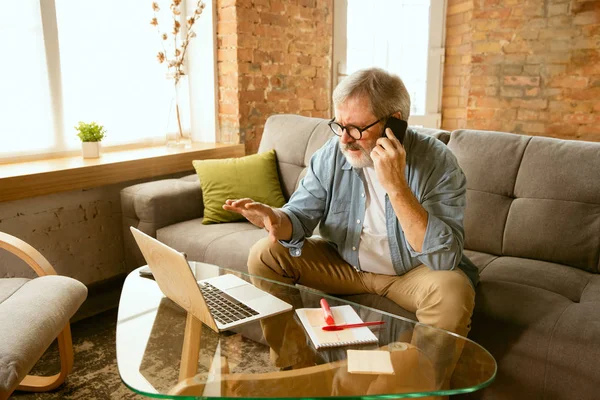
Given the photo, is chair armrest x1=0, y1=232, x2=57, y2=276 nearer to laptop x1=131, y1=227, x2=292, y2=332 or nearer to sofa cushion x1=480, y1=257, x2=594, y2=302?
laptop x1=131, y1=227, x2=292, y2=332

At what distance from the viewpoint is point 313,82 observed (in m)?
3.91

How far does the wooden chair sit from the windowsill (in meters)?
0.51

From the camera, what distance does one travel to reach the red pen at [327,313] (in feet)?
4.64

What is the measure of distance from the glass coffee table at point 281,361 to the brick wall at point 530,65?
310 cm

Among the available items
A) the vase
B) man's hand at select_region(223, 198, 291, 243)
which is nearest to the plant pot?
the vase

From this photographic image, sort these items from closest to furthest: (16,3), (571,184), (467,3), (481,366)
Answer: (481,366) < (571,184) < (16,3) < (467,3)

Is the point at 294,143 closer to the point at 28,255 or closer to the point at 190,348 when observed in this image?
the point at 28,255

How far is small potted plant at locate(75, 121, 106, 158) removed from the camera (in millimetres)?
2855

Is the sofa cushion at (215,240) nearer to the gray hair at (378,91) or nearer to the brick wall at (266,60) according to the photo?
the gray hair at (378,91)

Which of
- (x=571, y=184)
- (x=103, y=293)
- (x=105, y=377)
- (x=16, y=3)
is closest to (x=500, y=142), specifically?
(x=571, y=184)

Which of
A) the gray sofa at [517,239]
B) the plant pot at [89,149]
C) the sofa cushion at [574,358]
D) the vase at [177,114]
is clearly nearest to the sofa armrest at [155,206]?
the gray sofa at [517,239]

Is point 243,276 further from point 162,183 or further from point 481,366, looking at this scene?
point 162,183

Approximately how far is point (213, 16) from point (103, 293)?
1791mm

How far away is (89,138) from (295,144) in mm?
1098
